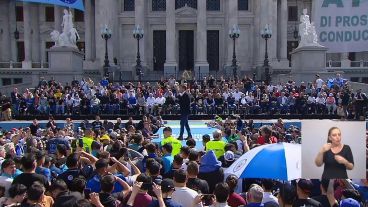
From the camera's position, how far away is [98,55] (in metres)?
48.8

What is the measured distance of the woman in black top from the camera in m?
6.28

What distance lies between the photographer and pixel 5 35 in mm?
54688

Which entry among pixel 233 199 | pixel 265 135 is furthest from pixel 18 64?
pixel 233 199

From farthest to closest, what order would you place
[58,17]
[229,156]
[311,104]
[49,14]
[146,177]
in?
[49,14] → [58,17] → [311,104] → [229,156] → [146,177]

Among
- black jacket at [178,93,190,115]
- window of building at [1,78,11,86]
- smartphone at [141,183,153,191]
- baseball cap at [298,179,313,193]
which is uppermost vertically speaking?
window of building at [1,78,11,86]

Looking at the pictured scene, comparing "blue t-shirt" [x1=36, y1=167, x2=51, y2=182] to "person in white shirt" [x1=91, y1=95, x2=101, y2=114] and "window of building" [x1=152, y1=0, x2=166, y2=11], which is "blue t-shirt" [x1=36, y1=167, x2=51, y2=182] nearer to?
"person in white shirt" [x1=91, y1=95, x2=101, y2=114]

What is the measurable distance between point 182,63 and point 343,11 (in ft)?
46.3

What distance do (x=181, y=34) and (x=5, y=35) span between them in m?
17.5

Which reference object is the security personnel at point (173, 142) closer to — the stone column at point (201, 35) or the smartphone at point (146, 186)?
the smartphone at point (146, 186)

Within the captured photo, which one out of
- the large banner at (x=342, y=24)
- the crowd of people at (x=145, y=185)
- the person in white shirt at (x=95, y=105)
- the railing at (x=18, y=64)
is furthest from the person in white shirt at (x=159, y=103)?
the railing at (x=18, y=64)

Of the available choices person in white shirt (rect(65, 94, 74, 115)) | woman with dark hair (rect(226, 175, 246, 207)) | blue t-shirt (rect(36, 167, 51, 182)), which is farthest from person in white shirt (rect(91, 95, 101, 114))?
woman with dark hair (rect(226, 175, 246, 207))

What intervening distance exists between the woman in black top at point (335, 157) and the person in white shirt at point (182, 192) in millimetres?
1533

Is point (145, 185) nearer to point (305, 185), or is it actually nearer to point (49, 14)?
point (305, 185)

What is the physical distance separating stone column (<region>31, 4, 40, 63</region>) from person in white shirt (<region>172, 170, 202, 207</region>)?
4894 centimetres
